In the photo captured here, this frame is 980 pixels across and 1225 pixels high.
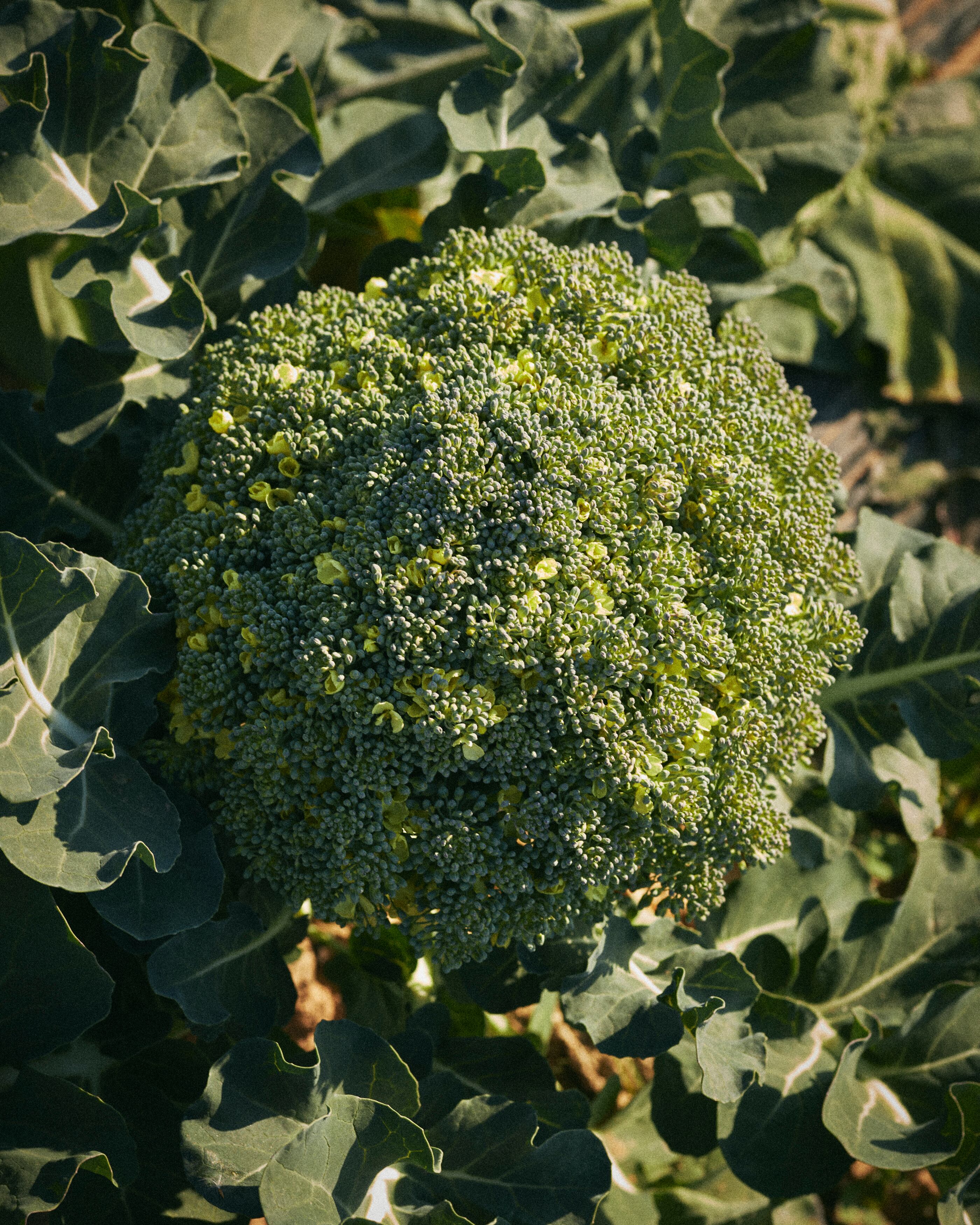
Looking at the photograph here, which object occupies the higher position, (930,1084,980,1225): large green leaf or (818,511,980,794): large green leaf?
(818,511,980,794): large green leaf

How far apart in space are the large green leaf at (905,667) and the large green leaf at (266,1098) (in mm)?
927

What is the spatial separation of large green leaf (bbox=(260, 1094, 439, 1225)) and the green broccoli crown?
0.74 ft

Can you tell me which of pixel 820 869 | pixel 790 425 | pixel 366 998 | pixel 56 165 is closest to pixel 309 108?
pixel 56 165

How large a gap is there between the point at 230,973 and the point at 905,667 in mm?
1323

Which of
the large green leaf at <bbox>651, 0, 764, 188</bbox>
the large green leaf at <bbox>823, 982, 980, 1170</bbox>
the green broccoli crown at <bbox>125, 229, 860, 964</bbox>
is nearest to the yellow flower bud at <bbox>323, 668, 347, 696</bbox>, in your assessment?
the green broccoli crown at <bbox>125, 229, 860, 964</bbox>

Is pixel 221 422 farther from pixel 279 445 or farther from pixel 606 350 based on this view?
pixel 606 350

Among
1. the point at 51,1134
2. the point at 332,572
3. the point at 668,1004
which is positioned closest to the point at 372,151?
the point at 332,572

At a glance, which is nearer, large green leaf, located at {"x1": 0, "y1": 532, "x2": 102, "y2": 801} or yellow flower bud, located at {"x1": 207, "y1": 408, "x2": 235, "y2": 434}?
large green leaf, located at {"x1": 0, "y1": 532, "x2": 102, "y2": 801}

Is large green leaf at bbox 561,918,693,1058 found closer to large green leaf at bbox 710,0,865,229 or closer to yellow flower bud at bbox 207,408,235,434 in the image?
yellow flower bud at bbox 207,408,235,434

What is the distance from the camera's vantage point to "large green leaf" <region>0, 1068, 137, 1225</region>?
115cm

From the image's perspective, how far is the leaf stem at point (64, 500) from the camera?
4.89 feet

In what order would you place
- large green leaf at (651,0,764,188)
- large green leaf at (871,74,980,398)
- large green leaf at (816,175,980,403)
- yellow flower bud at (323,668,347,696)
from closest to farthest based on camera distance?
yellow flower bud at (323,668,347,696)
large green leaf at (651,0,764,188)
large green leaf at (816,175,980,403)
large green leaf at (871,74,980,398)

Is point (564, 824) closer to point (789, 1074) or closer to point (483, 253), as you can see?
point (789, 1074)

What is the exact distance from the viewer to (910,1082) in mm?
1540
